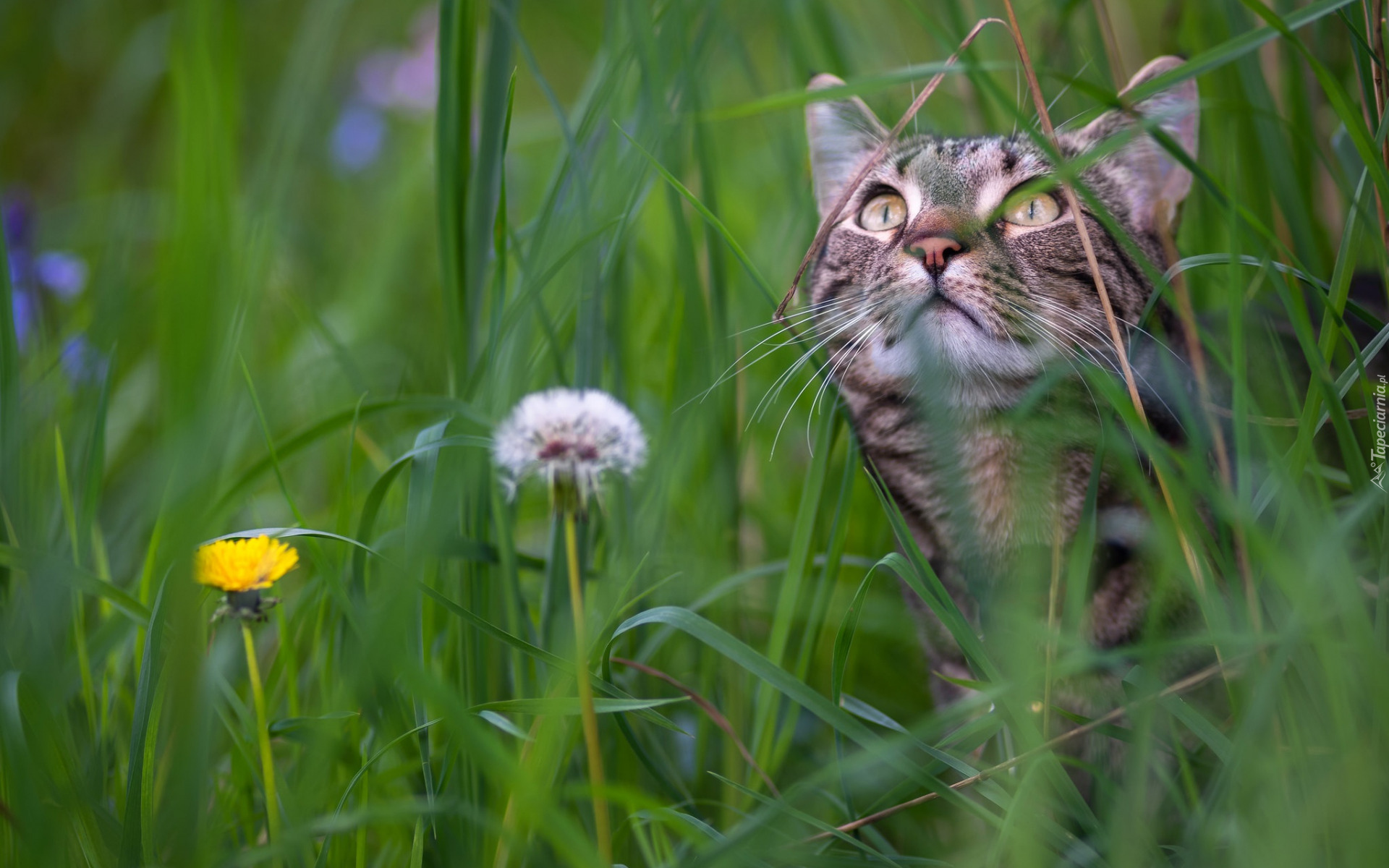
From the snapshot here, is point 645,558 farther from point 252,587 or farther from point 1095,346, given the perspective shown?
point 1095,346

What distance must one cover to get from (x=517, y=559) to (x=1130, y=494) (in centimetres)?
97

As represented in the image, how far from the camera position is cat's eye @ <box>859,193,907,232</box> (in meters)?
1.69

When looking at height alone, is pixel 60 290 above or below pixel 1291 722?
above

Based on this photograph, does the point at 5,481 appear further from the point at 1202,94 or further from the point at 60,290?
the point at 1202,94

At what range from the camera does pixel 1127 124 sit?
1626 mm

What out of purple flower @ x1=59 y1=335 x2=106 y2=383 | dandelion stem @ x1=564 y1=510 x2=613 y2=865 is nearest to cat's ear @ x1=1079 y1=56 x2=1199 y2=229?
dandelion stem @ x1=564 y1=510 x2=613 y2=865

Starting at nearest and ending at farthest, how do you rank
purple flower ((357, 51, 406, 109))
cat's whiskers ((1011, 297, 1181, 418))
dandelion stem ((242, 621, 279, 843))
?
1. dandelion stem ((242, 621, 279, 843))
2. cat's whiskers ((1011, 297, 1181, 418))
3. purple flower ((357, 51, 406, 109))

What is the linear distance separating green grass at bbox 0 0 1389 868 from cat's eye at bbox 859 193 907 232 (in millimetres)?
231

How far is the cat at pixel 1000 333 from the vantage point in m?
1.42

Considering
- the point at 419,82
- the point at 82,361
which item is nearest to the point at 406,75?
the point at 419,82

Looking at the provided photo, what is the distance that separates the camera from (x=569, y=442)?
934 mm

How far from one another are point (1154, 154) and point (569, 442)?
1.33 metres

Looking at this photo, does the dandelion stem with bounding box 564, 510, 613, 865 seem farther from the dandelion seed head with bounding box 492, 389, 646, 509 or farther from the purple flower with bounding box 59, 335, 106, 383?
the purple flower with bounding box 59, 335, 106, 383

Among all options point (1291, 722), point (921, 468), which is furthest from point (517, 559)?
point (1291, 722)
